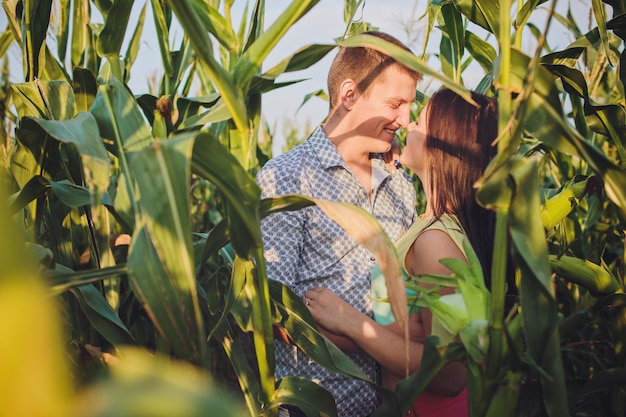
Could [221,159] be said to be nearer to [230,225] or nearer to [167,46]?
[230,225]

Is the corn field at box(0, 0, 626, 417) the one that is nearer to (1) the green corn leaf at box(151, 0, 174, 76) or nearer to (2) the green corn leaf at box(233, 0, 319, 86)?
(2) the green corn leaf at box(233, 0, 319, 86)

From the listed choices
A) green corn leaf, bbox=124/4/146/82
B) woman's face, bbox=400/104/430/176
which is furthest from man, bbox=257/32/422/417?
green corn leaf, bbox=124/4/146/82

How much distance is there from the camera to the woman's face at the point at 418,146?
1564 millimetres

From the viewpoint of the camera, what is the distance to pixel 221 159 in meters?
0.90

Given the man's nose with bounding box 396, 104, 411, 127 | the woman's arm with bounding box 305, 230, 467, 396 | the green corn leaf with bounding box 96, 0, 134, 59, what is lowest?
the woman's arm with bounding box 305, 230, 467, 396

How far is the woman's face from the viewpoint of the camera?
61.6 inches

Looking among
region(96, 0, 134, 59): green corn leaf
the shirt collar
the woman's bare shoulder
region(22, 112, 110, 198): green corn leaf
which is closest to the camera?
region(22, 112, 110, 198): green corn leaf

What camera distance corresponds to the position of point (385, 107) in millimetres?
1880

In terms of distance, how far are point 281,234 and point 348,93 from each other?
1.89ft

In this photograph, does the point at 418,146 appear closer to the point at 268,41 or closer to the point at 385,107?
the point at 385,107

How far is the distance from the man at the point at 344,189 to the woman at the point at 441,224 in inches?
3.4

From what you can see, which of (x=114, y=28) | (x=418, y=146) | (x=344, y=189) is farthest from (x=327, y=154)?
(x=114, y=28)

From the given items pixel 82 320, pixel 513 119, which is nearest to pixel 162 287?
pixel 513 119

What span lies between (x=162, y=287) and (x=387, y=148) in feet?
4.12
